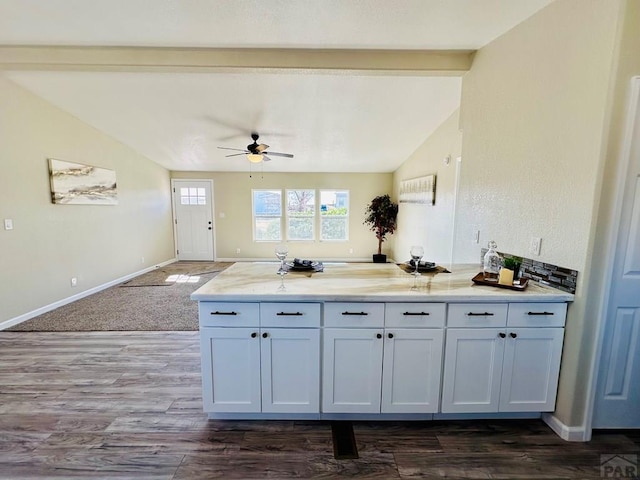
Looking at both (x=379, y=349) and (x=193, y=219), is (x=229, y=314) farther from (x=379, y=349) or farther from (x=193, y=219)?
(x=193, y=219)

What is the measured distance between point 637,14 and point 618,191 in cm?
89

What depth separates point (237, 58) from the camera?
2.66 metres

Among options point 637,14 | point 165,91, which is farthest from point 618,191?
point 165,91

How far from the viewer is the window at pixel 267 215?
23.6ft

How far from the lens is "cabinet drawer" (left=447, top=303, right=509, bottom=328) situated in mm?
1743

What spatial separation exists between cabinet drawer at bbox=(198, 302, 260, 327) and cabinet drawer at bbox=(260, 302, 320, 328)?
1.9 inches

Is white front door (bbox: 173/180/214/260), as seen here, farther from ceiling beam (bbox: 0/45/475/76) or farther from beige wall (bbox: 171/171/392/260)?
ceiling beam (bbox: 0/45/475/76)

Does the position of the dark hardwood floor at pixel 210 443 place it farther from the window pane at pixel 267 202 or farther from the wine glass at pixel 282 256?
the window pane at pixel 267 202

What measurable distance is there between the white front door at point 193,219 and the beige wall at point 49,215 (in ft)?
4.73

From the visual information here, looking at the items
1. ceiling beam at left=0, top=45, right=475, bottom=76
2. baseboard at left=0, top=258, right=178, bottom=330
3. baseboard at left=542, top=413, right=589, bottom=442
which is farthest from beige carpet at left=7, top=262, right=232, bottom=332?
baseboard at left=542, top=413, right=589, bottom=442

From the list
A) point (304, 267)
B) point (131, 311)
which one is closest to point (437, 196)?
point (304, 267)

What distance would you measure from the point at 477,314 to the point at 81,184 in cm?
540

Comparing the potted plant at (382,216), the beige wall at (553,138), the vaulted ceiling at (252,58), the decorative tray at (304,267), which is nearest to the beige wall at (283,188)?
the potted plant at (382,216)

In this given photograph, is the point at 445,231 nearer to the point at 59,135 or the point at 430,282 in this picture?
the point at 430,282
